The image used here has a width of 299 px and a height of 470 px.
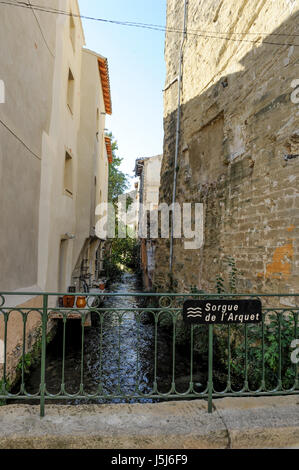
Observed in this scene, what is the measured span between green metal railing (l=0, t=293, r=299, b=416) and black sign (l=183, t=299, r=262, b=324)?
0.09m

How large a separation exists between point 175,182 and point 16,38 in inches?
231

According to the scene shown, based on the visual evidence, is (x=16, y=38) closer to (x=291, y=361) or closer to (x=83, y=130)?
(x=83, y=130)

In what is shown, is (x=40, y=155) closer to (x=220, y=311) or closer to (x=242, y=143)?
(x=242, y=143)

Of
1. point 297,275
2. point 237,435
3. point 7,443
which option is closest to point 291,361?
point 297,275

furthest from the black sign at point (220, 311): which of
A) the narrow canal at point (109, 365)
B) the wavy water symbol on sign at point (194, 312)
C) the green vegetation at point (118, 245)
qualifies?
the green vegetation at point (118, 245)

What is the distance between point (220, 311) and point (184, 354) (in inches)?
181

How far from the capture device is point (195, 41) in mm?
8852

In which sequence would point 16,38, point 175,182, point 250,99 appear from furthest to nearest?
point 175,182 → point 250,99 → point 16,38

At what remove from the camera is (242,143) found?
19.1 feet

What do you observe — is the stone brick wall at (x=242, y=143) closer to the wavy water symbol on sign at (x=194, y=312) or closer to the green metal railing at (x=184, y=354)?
the green metal railing at (x=184, y=354)

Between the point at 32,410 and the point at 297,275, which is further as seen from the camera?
the point at 297,275

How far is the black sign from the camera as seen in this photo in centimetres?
281

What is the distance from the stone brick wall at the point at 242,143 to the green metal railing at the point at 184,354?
850 millimetres
